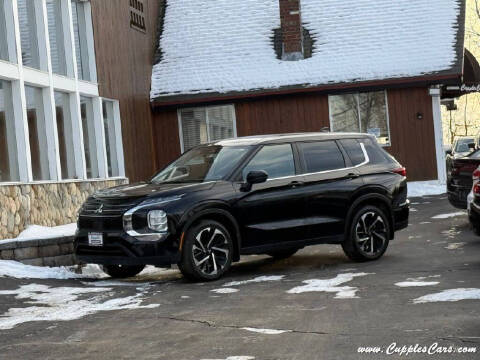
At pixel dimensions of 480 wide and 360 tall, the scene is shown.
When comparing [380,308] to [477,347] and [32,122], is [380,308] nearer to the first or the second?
[477,347]

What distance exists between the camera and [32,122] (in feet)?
52.9

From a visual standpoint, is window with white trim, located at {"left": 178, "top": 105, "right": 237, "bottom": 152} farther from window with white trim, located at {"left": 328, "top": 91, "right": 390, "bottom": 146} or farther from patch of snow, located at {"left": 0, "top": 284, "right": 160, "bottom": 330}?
patch of snow, located at {"left": 0, "top": 284, "right": 160, "bottom": 330}

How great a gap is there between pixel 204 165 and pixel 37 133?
621 cm

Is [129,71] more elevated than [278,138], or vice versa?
[129,71]

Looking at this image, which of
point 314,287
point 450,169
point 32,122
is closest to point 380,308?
point 314,287

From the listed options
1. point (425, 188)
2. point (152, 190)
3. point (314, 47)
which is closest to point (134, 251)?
point (152, 190)

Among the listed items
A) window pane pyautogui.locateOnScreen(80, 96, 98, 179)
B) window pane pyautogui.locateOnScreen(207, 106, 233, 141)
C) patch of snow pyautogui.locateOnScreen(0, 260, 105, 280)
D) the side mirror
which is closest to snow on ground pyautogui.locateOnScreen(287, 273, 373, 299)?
the side mirror

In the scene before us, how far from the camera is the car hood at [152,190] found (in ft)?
33.8

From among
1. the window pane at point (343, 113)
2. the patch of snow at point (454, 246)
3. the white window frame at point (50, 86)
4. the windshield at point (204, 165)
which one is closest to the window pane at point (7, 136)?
the white window frame at point (50, 86)

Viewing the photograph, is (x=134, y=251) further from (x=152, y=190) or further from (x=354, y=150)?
(x=354, y=150)

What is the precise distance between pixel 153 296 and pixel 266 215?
6.83 feet

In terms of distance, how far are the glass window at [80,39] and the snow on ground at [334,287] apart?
1066 cm

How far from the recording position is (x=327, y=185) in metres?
11.4

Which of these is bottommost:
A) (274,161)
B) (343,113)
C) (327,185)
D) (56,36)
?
(327,185)
